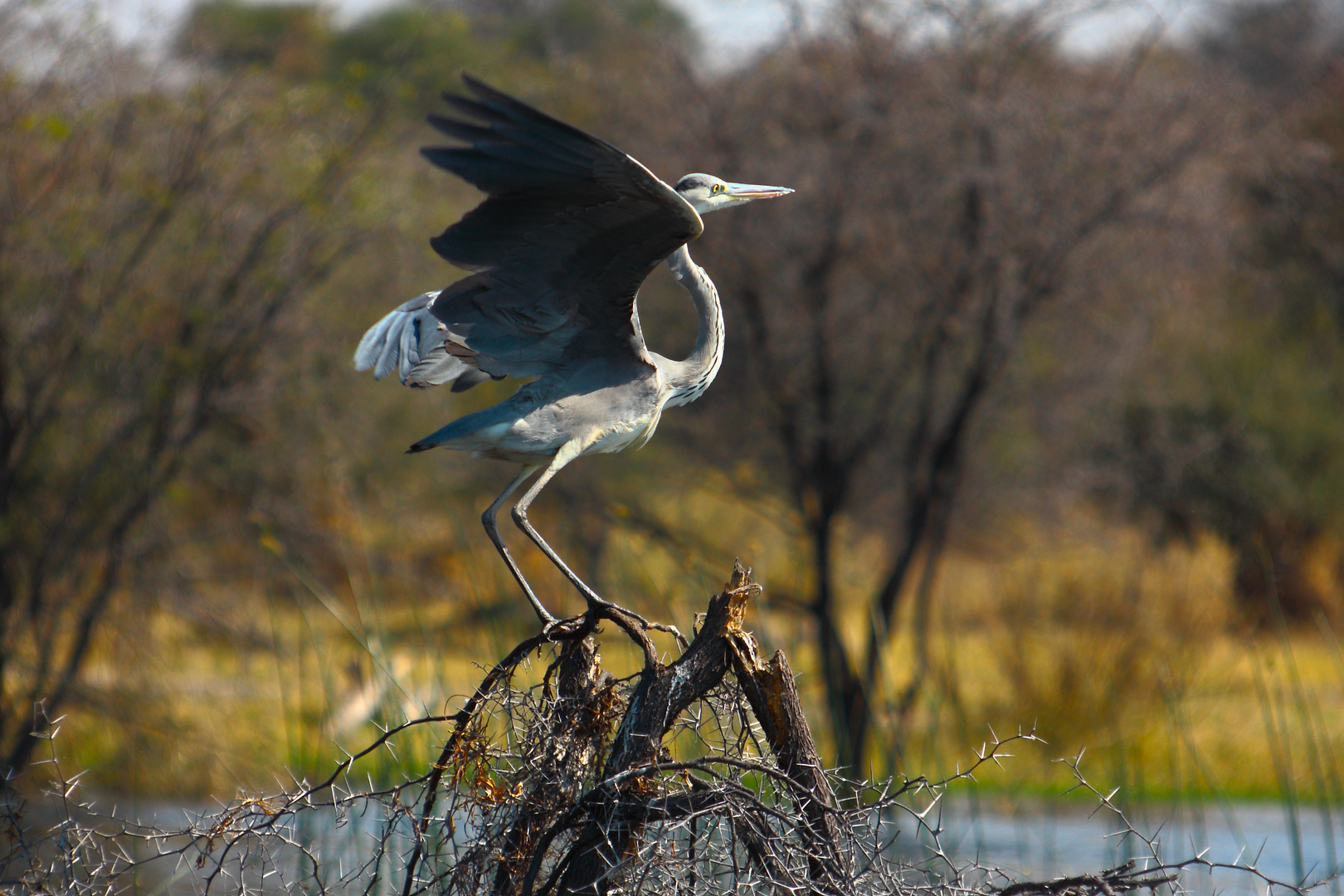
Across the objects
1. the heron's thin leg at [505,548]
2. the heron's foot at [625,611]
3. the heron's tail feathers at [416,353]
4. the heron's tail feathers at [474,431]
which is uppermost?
the heron's tail feathers at [416,353]

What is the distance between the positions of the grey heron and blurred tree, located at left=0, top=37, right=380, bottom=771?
13.9ft

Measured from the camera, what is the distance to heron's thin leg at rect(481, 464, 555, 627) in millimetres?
3154

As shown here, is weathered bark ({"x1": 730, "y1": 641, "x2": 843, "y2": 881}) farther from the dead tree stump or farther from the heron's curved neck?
the heron's curved neck

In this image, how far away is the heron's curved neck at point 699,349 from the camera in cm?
372

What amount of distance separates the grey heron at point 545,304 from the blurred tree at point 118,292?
4.24m

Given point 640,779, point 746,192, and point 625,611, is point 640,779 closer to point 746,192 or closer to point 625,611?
point 625,611

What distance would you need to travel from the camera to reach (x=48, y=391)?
7.56 meters

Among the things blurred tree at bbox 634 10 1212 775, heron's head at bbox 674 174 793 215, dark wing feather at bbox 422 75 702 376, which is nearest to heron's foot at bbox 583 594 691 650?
dark wing feather at bbox 422 75 702 376

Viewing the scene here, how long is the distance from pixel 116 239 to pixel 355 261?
226 centimetres

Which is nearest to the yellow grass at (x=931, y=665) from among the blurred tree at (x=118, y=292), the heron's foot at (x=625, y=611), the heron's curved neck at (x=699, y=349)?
the blurred tree at (x=118, y=292)

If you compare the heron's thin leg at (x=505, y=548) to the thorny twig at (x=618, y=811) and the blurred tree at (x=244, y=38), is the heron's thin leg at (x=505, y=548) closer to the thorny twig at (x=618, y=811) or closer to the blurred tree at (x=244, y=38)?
the thorny twig at (x=618, y=811)

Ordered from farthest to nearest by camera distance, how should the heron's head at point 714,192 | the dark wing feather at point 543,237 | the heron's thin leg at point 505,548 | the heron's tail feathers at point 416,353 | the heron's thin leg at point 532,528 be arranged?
the heron's head at point 714,192
the heron's tail feathers at point 416,353
the heron's thin leg at point 532,528
the heron's thin leg at point 505,548
the dark wing feather at point 543,237

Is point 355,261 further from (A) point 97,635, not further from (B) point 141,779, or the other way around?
(B) point 141,779

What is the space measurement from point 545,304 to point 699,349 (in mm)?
594
